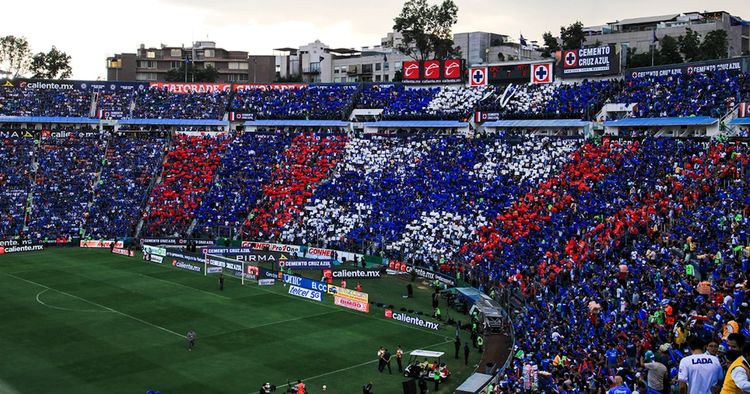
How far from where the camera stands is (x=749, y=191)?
41.4 metres

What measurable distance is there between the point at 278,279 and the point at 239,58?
104997 millimetres

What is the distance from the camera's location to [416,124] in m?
80.9

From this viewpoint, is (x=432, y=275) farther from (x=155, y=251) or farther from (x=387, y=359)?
(x=155, y=251)

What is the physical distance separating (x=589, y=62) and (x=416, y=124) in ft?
60.7

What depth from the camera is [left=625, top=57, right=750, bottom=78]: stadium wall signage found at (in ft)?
206

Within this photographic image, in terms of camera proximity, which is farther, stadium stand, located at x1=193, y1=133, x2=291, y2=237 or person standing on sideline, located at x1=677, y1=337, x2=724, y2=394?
stadium stand, located at x1=193, y1=133, x2=291, y2=237

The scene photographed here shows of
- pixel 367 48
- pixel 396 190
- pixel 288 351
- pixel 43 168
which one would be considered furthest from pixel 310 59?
pixel 288 351

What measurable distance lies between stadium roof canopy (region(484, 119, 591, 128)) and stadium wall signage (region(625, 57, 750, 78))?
23.9ft

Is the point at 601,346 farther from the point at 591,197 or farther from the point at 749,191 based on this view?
the point at 591,197

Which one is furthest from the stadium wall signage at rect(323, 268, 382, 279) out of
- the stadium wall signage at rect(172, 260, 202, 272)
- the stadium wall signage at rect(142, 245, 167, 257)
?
the stadium wall signage at rect(142, 245, 167, 257)

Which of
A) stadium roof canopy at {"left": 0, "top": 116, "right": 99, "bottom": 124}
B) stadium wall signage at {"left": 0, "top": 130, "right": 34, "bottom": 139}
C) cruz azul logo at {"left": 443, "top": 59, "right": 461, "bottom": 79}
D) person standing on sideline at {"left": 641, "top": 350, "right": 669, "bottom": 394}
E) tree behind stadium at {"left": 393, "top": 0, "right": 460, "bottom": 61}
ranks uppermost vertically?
tree behind stadium at {"left": 393, "top": 0, "right": 460, "bottom": 61}

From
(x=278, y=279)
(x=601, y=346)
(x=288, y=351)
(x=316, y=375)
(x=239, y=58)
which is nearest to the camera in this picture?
(x=601, y=346)

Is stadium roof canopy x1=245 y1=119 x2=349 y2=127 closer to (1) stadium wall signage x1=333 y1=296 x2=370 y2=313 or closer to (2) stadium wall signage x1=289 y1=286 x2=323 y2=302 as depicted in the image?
(2) stadium wall signage x1=289 y1=286 x2=323 y2=302

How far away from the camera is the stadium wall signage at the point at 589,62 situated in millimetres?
72938
